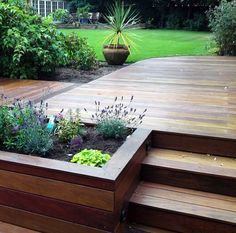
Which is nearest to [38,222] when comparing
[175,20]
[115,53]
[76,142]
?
[76,142]

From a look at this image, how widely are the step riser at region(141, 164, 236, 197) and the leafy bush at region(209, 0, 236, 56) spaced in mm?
6753

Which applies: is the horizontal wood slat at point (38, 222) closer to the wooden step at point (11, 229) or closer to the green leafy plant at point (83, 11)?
the wooden step at point (11, 229)

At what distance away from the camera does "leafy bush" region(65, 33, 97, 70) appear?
20.9 ft

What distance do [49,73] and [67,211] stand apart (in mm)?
4177

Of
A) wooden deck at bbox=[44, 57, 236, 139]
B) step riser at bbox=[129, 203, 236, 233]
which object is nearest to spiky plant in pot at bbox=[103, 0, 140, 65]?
wooden deck at bbox=[44, 57, 236, 139]

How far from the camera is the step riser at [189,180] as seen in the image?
7.53 ft

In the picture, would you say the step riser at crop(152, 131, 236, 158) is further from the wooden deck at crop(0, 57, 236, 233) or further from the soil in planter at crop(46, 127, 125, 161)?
the soil in planter at crop(46, 127, 125, 161)

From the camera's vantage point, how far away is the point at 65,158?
2.30m

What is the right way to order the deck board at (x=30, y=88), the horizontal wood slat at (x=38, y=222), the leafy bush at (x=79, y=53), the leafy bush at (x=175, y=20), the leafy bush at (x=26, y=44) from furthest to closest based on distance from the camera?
the leafy bush at (x=175, y=20) < the leafy bush at (x=79, y=53) < the leafy bush at (x=26, y=44) < the deck board at (x=30, y=88) < the horizontal wood slat at (x=38, y=222)

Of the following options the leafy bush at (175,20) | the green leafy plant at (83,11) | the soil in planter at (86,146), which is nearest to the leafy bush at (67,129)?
the soil in planter at (86,146)

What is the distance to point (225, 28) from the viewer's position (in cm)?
833

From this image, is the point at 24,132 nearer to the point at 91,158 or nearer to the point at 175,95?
the point at 91,158

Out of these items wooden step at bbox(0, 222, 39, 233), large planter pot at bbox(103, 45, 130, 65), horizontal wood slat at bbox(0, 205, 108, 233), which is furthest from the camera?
large planter pot at bbox(103, 45, 130, 65)

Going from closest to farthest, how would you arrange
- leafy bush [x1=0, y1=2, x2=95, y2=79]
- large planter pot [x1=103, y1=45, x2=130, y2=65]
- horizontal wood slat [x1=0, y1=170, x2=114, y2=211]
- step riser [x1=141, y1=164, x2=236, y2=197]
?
1. horizontal wood slat [x1=0, y1=170, x2=114, y2=211]
2. step riser [x1=141, y1=164, x2=236, y2=197]
3. leafy bush [x1=0, y1=2, x2=95, y2=79]
4. large planter pot [x1=103, y1=45, x2=130, y2=65]
